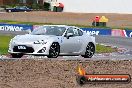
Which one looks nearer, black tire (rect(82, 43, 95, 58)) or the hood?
the hood

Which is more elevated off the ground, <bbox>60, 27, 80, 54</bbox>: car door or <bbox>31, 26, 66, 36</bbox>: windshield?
<bbox>31, 26, 66, 36</bbox>: windshield

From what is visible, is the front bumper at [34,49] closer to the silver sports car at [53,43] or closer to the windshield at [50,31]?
the silver sports car at [53,43]

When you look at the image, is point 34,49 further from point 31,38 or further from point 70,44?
point 70,44

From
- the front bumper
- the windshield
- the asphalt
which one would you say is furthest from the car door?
the asphalt

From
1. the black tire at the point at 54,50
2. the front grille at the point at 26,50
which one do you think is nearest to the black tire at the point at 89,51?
the black tire at the point at 54,50

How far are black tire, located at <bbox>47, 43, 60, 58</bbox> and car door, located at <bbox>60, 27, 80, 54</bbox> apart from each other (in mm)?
365

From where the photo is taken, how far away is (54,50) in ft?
65.2

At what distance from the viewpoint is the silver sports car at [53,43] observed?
19.4 m

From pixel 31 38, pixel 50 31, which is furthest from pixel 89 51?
pixel 31 38

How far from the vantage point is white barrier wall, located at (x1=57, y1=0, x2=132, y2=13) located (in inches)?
3243

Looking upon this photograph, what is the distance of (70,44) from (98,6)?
64.4m

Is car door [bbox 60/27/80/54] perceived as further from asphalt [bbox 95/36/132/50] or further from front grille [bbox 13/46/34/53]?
asphalt [bbox 95/36/132/50]

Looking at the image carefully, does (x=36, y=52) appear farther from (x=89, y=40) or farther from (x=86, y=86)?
(x=86, y=86)

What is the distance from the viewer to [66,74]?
14789 millimetres
